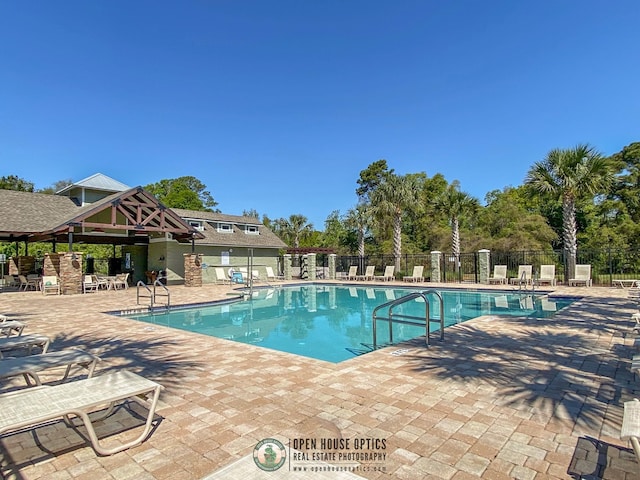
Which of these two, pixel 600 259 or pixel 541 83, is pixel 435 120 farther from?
pixel 600 259

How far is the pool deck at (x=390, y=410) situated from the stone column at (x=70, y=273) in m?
11.5

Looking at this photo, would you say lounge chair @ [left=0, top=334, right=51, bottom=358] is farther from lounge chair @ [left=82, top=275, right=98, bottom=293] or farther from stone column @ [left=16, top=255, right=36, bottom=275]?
stone column @ [left=16, top=255, right=36, bottom=275]

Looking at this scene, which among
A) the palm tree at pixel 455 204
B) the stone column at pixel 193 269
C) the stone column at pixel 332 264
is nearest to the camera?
the stone column at pixel 193 269

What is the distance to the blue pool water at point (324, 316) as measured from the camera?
872 centimetres

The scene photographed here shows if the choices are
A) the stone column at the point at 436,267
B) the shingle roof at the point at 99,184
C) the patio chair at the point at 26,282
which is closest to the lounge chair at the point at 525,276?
the stone column at the point at 436,267

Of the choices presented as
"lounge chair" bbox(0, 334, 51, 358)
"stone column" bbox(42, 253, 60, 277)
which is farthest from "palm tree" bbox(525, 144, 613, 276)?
"stone column" bbox(42, 253, 60, 277)

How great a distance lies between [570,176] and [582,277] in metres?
4.74

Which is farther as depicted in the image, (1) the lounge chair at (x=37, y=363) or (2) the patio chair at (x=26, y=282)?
(2) the patio chair at (x=26, y=282)

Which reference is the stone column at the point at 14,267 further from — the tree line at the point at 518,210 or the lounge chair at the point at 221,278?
the tree line at the point at 518,210

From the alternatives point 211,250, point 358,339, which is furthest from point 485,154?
point 358,339

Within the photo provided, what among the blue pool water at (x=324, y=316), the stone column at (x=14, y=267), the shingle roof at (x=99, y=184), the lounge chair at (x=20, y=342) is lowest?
the blue pool water at (x=324, y=316)

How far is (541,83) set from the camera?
50.2ft

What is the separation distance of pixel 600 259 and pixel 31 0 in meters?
28.4

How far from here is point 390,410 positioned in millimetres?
3672
